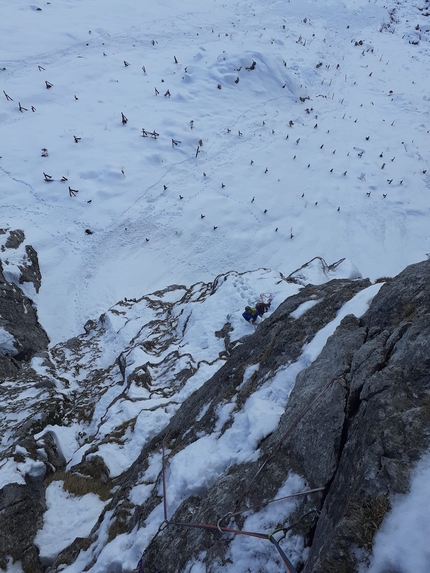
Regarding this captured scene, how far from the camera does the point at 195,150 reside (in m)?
20.9

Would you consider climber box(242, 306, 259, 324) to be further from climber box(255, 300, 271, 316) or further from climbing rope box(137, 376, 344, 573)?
climbing rope box(137, 376, 344, 573)

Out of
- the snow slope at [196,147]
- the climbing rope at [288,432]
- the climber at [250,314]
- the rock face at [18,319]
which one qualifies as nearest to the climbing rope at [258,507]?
the climbing rope at [288,432]

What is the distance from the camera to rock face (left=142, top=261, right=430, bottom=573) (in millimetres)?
2604

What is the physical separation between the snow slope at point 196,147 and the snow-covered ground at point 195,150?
0.35 ft

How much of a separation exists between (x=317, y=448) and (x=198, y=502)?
1973 mm

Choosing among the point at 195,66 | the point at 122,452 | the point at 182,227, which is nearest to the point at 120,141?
the point at 182,227

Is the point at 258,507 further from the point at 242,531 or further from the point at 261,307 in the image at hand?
the point at 261,307

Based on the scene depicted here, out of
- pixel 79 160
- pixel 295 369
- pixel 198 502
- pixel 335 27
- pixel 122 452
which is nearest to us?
pixel 198 502

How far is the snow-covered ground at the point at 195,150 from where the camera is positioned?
672 inches

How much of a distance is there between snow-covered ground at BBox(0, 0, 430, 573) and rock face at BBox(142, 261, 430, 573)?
252 inches

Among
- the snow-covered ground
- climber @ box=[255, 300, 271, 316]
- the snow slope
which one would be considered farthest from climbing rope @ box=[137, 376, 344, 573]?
the snow slope

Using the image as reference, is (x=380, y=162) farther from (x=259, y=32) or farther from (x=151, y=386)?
(x=151, y=386)

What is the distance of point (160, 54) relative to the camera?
2634 cm

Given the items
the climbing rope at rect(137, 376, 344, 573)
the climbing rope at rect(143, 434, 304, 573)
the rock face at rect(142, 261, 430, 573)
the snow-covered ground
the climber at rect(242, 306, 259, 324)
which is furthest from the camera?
the snow-covered ground
